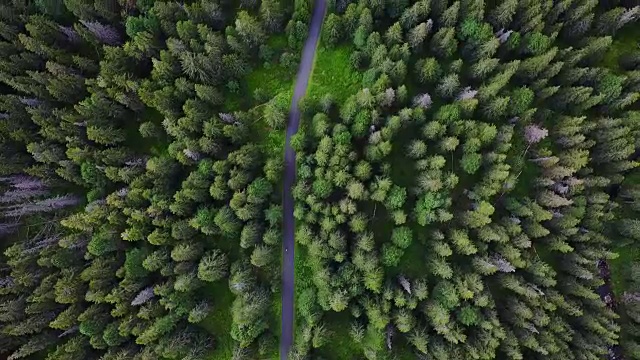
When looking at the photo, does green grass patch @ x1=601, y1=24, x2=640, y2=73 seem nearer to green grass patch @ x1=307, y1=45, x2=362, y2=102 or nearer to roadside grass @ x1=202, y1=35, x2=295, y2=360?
green grass patch @ x1=307, y1=45, x2=362, y2=102

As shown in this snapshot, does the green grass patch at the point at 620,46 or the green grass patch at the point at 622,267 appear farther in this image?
the green grass patch at the point at 620,46

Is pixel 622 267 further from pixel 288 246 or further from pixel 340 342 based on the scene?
pixel 288 246

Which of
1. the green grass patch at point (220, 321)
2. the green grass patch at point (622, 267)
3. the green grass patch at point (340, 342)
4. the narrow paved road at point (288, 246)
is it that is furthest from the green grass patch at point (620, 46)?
the green grass patch at point (220, 321)

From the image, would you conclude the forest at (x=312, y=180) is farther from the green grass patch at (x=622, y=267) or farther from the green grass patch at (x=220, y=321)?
the green grass patch at (x=622, y=267)

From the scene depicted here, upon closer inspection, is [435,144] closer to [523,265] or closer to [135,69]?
[523,265]

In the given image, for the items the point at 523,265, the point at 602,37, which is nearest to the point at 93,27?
the point at 523,265
